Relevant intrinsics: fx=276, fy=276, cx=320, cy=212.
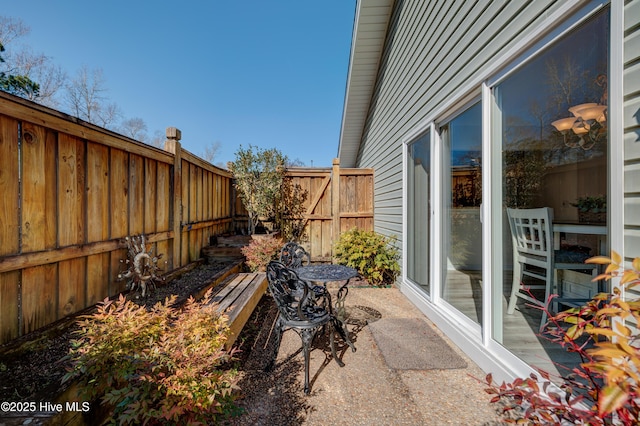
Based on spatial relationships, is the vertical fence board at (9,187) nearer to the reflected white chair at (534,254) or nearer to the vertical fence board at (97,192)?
the vertical fence board at (97,192)

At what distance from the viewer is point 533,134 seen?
2.13 m

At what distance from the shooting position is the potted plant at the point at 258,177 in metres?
5.32

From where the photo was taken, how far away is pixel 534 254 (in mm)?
2191

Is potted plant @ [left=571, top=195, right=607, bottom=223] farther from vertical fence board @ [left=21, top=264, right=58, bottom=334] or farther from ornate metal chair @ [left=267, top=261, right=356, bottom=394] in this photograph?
vertical fence board @ [left=21, top=264, right=58, bottom=334]

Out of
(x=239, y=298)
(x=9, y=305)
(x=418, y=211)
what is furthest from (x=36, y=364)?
(x=418, y=211)

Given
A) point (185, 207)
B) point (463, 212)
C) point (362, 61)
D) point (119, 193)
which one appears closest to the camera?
point (119, 193)

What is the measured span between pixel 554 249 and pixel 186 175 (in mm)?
4288

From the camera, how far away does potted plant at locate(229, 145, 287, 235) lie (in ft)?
17.5

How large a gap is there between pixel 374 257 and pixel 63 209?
397 centimetres

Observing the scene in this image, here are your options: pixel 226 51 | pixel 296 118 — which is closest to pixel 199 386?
pixel 226 51

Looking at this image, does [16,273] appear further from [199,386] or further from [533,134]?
[533,134]

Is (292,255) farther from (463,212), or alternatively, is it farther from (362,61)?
(362,61)

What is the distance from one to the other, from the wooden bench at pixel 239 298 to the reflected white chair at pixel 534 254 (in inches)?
87.7

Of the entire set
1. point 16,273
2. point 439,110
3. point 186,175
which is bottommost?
point 16,273
